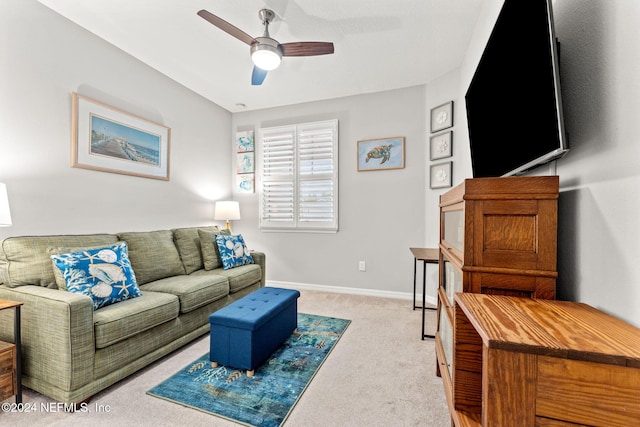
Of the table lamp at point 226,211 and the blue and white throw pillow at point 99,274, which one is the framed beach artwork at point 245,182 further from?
the blue and white throw pillow at point 99,274

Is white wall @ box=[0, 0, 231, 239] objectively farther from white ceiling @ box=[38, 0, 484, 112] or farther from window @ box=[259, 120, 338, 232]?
window @ box=[259, 120, 338, 232]

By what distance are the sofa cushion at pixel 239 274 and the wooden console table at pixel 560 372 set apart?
242 centimetres

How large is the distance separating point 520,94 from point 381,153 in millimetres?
2410

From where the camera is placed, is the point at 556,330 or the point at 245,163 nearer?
the point at 556,330

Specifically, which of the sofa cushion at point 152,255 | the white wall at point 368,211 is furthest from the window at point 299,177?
the sofa cushion at point 152,255

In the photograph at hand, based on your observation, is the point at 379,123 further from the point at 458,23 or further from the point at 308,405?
the point at 308,405

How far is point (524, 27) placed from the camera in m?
1.09

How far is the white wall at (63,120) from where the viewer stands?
6.48 feet

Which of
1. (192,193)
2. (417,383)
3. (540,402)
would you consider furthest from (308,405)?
(192,193)

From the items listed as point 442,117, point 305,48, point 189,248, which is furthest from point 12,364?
point 442,117

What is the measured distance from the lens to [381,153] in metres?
3.55

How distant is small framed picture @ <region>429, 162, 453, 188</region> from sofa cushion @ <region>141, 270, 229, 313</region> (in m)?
2.51

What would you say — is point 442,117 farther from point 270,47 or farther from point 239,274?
point 239,274

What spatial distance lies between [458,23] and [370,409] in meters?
2.92
